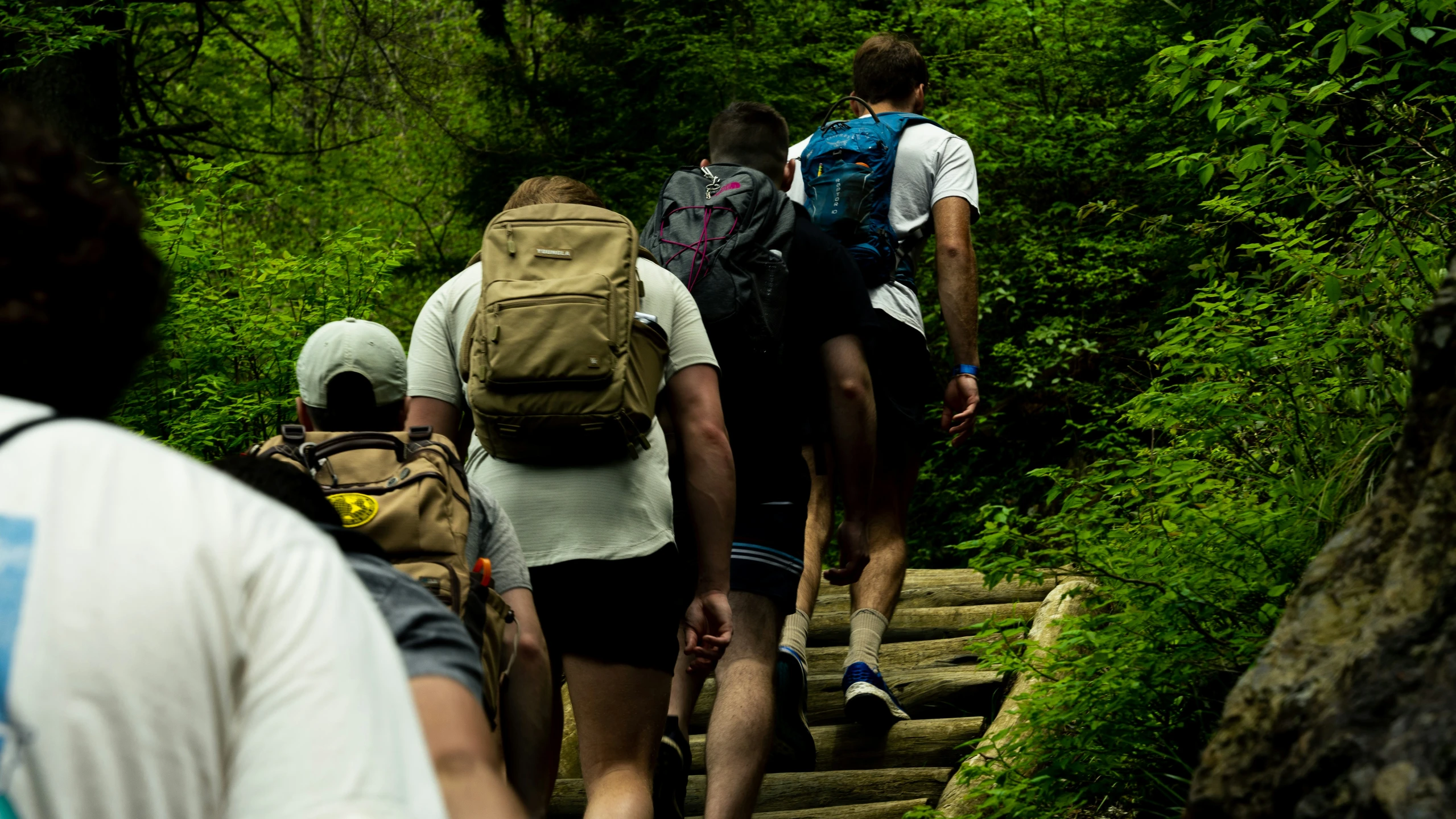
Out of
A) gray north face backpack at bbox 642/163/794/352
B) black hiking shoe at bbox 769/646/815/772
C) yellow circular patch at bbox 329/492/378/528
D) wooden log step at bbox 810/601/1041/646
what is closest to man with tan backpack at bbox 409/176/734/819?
gray north face backpack at bbox 642/163/794/352

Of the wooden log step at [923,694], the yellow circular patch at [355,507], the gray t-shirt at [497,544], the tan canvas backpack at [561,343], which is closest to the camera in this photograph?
the yellow circular patch at [355,507]

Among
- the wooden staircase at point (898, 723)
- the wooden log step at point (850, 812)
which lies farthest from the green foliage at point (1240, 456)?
the wooden staircase at point (898, 723)

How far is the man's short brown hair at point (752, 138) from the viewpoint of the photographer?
4.07 m

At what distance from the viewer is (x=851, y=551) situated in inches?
165

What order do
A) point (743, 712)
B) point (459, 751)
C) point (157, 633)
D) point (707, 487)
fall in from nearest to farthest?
A: point (157, 633) → point (459, 751) → point (707, 487) → point (743, 712)

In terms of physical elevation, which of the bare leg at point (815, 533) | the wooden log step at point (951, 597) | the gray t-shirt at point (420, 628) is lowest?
the wooden log step at point (951, 597)

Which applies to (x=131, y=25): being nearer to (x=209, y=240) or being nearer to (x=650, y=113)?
(x=650, y=113)

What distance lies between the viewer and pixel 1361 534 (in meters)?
2.09

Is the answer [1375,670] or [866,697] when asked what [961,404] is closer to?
[866,697]

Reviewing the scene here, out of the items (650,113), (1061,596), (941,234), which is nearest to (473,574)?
(941,234)

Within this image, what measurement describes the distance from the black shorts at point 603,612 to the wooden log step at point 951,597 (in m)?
3.49

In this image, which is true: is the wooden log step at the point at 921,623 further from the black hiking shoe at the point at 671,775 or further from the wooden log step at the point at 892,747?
the black hiking shoe at the point at 671,775

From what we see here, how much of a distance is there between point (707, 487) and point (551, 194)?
2.80 feet

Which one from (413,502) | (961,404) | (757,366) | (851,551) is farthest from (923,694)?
(413,502)
